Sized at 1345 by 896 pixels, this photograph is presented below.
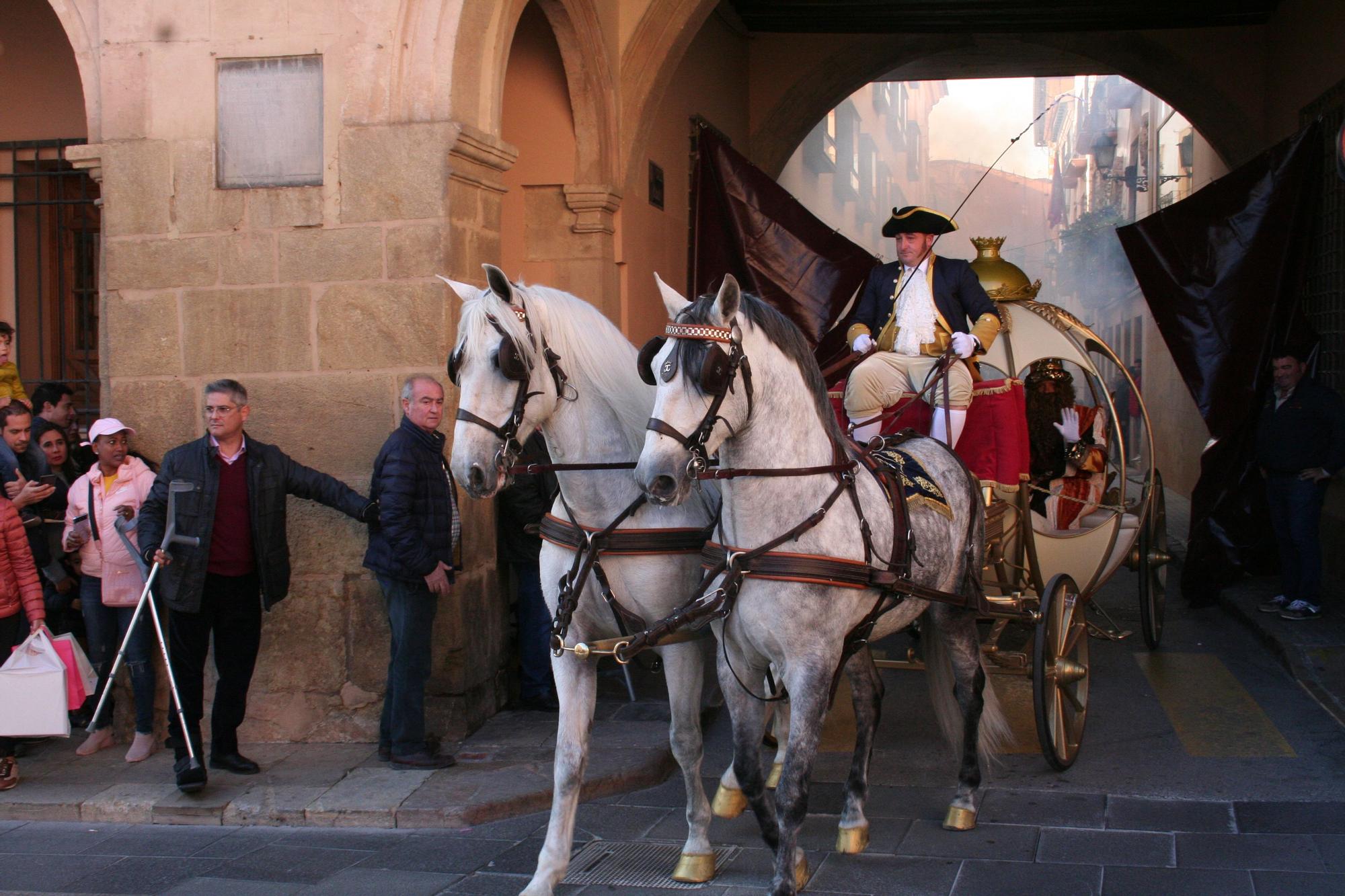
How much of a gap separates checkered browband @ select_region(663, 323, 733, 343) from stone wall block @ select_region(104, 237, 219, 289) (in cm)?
331

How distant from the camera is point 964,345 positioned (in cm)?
521

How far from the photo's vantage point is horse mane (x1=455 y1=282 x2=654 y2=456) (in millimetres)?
4207

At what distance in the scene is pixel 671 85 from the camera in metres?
9.23

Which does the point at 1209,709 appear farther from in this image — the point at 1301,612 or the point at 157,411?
the point at 157,411

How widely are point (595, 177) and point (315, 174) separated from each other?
207 cm

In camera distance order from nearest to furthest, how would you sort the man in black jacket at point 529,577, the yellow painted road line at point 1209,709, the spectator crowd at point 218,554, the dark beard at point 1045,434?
1. the spectator crowd at point 218,554
2. the yellow painted road line at point 1209,709
3. the man in black jacket at point 529,577
4. the dark beard at point 1045,434

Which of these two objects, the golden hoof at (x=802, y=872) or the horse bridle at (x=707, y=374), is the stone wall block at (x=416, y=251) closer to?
the horse bridle at (x=707, y=374)

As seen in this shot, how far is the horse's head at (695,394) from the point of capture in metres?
3.52

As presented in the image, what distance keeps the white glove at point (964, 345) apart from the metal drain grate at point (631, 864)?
216 centimetres

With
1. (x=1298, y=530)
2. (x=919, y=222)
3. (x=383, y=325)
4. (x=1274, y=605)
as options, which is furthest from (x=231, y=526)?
(x=1274, y=605)

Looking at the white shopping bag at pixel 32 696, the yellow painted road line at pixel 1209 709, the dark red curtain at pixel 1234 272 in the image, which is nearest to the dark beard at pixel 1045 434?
the dark red curtain at pixel 1234 272

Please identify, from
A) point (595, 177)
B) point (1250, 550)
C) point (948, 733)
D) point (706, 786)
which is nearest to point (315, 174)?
point (595, 177)

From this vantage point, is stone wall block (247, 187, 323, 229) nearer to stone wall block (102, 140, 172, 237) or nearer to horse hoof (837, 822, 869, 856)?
stone wall block (102, 140, 172, 237)

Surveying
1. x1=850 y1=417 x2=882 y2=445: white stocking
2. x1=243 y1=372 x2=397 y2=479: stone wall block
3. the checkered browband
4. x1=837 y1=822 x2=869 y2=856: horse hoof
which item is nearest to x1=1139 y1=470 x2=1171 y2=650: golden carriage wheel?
x1=850 y1=417 x2=882 y2=445: white stocking
